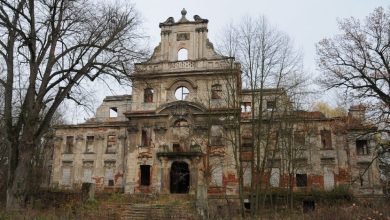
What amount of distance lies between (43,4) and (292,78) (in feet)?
40.9

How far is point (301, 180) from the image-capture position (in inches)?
1232

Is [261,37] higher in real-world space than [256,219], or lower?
higher

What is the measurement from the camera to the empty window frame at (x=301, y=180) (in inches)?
1224

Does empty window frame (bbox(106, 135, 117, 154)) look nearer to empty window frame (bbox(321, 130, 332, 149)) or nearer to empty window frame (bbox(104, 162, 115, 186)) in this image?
empty window frame (bbox(104, 162, 115, 186))

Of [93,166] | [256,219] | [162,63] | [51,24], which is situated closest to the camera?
[256,219]

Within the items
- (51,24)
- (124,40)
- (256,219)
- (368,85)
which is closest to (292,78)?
(368,85)

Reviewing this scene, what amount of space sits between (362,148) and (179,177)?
15.2m

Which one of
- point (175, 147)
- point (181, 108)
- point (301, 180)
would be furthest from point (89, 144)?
point (301, 180)

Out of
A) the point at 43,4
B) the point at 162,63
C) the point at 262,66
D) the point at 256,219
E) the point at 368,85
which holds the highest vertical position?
the point at 162,63

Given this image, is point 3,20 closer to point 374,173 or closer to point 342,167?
point 342,167

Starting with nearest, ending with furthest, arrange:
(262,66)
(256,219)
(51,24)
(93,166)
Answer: (256,219)
(51,24)
(262,66)
(93,166)

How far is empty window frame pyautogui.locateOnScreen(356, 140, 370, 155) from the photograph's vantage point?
32.6m

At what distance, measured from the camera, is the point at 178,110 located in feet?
102

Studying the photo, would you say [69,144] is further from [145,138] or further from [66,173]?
[145,138]
